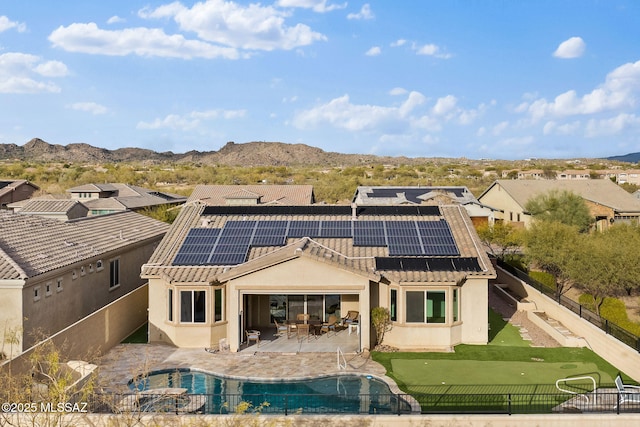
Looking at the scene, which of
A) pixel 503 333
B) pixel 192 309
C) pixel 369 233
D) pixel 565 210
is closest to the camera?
pixel 192 309

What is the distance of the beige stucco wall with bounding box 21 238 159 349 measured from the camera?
20422mm

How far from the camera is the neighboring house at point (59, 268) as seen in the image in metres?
19.9

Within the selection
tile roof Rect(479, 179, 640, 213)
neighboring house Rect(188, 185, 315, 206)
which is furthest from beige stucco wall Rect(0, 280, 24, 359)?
tile roof Rect(479, 179, 640, 213)

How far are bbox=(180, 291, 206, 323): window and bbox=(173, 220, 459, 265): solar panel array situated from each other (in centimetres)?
151

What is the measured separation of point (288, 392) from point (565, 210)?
41175 mm

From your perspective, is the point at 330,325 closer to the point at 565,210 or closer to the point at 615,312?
the point at 615,312

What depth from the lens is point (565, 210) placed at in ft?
170

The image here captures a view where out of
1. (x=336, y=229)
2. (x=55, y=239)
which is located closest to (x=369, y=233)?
(x=336, y=229)

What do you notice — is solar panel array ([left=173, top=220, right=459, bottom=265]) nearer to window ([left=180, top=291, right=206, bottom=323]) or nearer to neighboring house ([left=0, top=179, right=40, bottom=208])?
window ([left=180, top=291, right=206, bottom=323])

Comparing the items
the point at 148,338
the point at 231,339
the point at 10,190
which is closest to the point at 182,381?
the point at 231,339

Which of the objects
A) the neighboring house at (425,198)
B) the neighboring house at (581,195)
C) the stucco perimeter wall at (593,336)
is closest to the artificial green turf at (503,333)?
the stucco perimeter wall at (593,336)

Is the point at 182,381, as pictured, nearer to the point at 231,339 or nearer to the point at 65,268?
the point at 231,339

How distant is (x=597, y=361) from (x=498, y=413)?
7660 millimetres

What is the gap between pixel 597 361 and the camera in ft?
69.1
